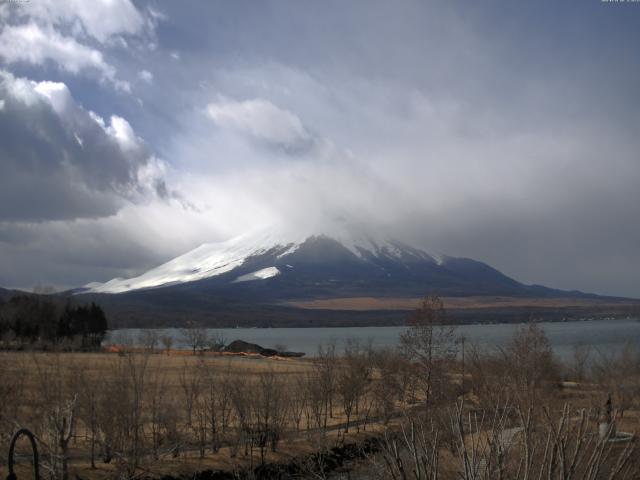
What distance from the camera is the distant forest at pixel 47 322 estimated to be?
85.0 m

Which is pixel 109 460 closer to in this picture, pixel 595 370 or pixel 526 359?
pixel 526 359

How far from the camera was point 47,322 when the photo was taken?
88812 mm

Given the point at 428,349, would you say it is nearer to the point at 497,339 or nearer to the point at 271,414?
the point at 271,414

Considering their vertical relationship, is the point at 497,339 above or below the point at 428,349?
below

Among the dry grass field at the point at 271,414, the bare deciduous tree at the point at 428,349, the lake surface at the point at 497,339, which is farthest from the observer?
the lake surface at the point at 497,339

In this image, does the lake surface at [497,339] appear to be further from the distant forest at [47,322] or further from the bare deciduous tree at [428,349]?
the bare deciduous tree at [428,349]

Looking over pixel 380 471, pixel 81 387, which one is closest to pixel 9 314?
pixel 81 387

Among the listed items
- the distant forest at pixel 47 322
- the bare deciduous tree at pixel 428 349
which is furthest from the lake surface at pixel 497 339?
the bare deciduous tree at pixel 428 349

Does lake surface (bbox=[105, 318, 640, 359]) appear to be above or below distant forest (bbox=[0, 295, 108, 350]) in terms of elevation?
below

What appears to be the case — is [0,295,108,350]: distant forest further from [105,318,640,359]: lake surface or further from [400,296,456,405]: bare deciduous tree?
[400,296,456,405]: bare deciduous tree

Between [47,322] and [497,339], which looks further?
[497,339]

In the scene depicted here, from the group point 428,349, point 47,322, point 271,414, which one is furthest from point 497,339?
point 271,414

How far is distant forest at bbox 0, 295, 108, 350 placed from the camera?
8500 centimetres

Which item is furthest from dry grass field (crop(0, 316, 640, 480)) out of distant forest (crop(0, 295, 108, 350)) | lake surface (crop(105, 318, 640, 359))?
distant forest (crop(0, 295, 108, 350))
